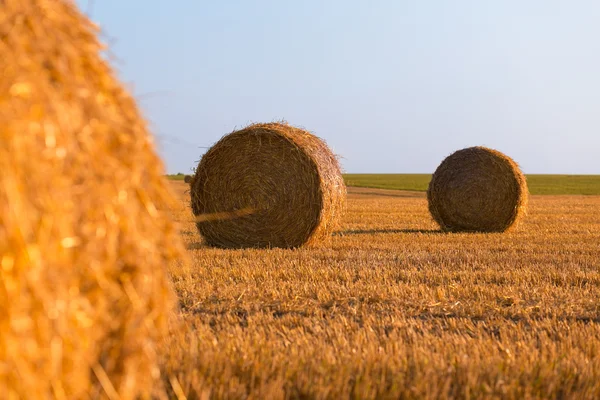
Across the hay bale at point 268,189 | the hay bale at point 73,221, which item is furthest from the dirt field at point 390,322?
the hay bale at point 268,189

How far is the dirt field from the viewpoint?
3887 millimetres

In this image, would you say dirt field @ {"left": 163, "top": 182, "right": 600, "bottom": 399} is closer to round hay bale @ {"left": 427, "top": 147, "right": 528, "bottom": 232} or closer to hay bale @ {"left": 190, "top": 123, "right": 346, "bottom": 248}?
hay bale @ {"left": 190, "top": 123, "right": 346, "bottom": 248}

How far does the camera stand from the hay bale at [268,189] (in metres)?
10.7

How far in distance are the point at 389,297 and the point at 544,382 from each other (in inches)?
110

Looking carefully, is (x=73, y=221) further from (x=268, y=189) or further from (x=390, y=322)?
(x=268, y=189)

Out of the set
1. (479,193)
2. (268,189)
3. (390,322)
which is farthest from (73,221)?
(479,193)

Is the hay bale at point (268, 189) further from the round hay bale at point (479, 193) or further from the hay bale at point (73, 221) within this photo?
the hay bale at point (73, 221)

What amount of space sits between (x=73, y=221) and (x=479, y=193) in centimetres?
1260

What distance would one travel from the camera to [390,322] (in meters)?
5.69

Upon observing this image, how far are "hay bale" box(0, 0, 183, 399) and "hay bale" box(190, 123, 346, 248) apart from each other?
7.27 metres

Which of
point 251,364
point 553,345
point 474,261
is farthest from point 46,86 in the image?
point 474,261

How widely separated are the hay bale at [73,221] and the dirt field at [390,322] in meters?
0.44

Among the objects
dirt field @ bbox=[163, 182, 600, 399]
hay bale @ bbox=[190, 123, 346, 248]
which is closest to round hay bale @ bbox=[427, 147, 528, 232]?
dirt field @ bbox=[163, 182, 600, 399]

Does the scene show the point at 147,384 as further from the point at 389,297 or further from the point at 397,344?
the point at 389,297
